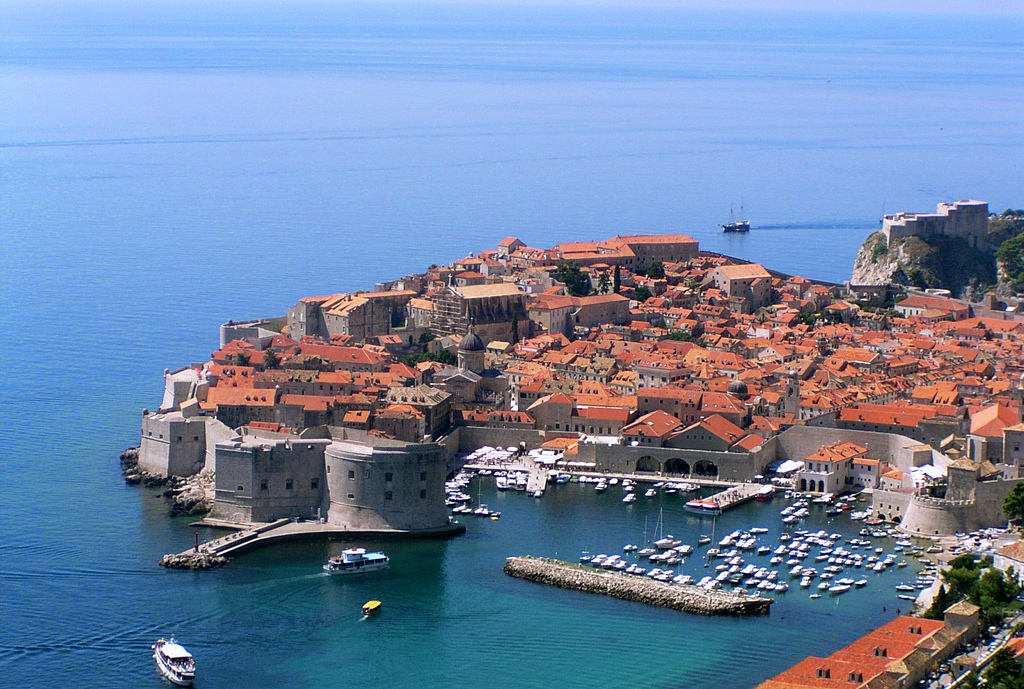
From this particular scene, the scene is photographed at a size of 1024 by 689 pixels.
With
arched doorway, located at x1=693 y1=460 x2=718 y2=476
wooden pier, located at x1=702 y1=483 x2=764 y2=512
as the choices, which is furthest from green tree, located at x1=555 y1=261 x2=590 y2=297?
wooden pier, located at x1=702 y1=483 x2=764 y2=512

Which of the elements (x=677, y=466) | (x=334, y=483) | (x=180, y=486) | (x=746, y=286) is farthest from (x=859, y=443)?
(x=746, y=286)

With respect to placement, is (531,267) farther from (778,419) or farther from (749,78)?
(749,78)

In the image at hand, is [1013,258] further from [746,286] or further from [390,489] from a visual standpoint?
[390,489]

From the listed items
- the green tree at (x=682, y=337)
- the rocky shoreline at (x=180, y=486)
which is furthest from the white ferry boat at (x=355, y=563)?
the green tree at (x=682, y=337)

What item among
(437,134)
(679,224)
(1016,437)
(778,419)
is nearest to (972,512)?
(1016,437)

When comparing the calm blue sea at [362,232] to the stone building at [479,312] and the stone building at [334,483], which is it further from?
the stone building at [479,312]

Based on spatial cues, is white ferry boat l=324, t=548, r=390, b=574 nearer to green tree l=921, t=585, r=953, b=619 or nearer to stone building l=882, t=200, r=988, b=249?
green tree l=921, t=585, r=953, b=619

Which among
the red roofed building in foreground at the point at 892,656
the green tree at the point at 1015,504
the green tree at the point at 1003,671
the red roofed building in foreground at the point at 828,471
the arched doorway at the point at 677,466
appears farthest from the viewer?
the arched doorway at the point at 677,466
